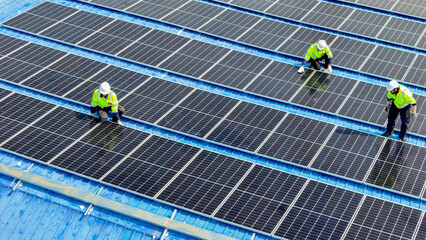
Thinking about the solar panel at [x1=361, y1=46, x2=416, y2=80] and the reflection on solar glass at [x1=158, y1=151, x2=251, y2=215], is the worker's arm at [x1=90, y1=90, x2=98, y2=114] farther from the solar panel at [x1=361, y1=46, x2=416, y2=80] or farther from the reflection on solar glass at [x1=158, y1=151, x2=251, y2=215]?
the solar panel at [x1=361, y1=46, x2=416, y2=80]

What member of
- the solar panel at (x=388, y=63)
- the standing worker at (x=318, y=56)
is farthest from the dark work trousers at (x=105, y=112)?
the solar panel at (x=388, y=63)

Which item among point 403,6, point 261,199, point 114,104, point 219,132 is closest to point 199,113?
point 219,132

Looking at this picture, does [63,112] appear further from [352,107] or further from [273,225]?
[352,107]

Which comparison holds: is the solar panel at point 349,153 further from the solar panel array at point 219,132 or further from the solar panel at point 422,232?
the solar panel at point 422,232

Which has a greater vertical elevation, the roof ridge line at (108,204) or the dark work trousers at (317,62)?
the roof ridge line at (108,204)

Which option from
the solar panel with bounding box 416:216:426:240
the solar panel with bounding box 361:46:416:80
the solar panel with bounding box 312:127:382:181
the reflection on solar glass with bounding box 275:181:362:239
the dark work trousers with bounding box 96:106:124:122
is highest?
the dark work trousers with bounding box 96:106:124:122

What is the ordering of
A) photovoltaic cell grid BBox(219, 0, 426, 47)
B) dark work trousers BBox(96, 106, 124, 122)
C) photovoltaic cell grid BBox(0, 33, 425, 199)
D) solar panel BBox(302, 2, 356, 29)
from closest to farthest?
1. photovoltaic cell grid BBox(0, 33, 425, 199)
2. dark work trousers BBox(96, 106, 124, 122)
3. photovoltaic cell grid BBox(219, 0, 426, 47)
4. solar panel BBox(302, 2, 356, 29)

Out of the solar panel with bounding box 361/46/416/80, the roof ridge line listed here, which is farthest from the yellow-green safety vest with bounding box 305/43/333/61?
the roof ridge line
